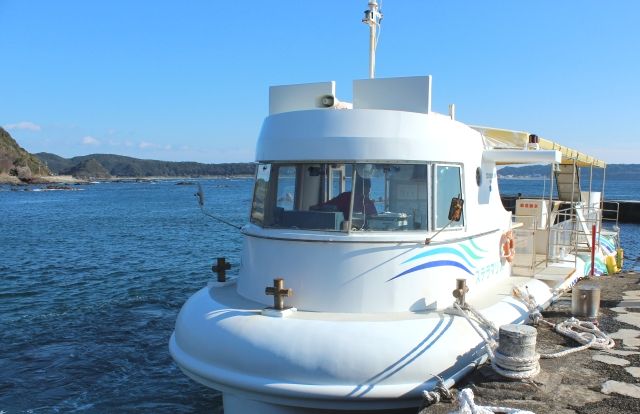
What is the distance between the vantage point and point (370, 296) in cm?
663

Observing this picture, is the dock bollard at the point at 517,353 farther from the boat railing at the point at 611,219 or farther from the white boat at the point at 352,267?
the boat railing at the point at 611,219

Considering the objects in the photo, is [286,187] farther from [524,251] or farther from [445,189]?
[524,251]

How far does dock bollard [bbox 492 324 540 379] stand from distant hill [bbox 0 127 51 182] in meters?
149

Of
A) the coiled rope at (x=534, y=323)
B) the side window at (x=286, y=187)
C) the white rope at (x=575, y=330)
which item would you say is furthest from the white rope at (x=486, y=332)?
the side window at (x=286, y=187)

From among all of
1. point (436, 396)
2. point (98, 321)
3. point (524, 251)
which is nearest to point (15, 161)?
point (98, 321)

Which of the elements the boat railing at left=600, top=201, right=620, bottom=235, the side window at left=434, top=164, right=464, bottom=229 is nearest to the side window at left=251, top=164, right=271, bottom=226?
the side window at left=434, top=164, right=464, bottom=229

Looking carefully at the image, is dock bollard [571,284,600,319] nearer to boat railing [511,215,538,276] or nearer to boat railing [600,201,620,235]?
boat railing [511,215,538,276]

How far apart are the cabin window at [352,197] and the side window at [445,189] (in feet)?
0.59

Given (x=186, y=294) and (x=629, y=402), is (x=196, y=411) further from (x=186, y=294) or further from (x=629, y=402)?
(x=186, y=294)

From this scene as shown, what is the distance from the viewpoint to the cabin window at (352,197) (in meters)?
6.85

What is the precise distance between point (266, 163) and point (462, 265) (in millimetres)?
2788

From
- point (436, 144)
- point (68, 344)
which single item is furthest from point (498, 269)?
point (68, 344)

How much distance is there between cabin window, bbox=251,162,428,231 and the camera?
6.85m

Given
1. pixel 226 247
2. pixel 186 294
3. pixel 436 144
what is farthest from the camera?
pixel 226 247
